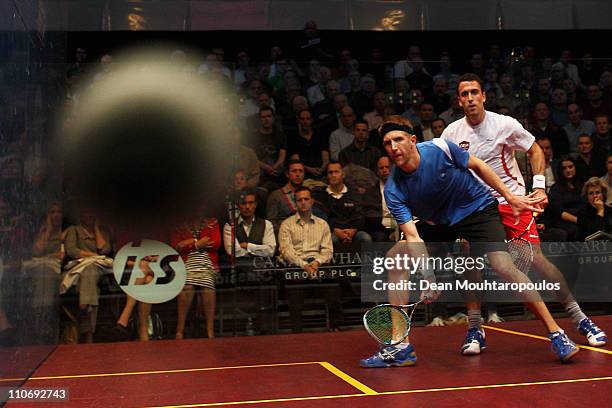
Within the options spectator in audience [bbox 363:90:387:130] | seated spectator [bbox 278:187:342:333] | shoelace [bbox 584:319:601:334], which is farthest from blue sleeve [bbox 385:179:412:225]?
spectator in audience [bbox 363:90:387:130]

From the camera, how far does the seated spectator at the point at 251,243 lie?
488cm

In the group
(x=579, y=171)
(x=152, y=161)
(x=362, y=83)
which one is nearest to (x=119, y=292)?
(x=152, y=161)

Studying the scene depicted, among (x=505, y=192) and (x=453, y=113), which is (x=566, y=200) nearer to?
(x=453, y=113)

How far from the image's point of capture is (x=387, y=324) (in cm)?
302

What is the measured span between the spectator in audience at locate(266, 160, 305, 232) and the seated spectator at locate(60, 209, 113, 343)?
101 cm

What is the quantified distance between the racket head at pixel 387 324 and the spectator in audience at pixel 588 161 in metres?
2.66

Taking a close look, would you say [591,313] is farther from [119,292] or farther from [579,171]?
[119,292]

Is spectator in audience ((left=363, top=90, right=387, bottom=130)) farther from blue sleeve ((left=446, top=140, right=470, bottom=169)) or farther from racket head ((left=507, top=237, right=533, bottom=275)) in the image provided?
blue sleeve ((left=446, top=140, right=470, bottom=169))

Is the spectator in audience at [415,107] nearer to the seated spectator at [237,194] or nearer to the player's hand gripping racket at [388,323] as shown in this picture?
the seated spectator at [237,194]

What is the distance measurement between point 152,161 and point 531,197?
107 inches

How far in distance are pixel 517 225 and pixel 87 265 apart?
2.59 metres

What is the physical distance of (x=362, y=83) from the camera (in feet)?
17.4

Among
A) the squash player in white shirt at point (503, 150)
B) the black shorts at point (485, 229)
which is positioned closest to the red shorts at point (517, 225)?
the squash player in white shirt at point (503, 150)

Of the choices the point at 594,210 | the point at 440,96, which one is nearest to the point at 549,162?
the point at 594,210
